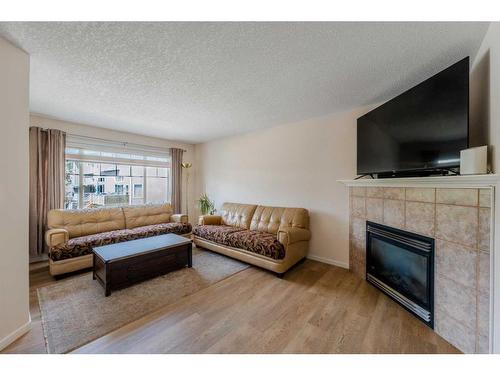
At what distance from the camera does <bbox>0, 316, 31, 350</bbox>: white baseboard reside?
56.9 inches

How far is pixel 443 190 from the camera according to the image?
5.54 ft

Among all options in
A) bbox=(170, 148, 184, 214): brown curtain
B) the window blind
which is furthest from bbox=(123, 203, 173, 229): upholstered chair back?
the window blind

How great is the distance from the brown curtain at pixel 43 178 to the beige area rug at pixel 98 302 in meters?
1.28

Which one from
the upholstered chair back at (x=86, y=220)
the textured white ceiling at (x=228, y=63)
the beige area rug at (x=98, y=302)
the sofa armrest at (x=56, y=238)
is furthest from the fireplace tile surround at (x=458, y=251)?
the upholstered chair back at (x=86, y=220)

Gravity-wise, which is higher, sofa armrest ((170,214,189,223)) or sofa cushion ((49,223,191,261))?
sofa armrest ((170,214,189,223))

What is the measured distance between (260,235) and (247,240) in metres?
0.26

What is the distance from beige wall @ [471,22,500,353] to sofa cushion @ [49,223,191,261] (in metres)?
4.02

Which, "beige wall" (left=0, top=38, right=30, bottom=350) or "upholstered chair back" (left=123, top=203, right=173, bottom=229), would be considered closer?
"beige wall" (left=0, top=38, right=30, bottom=350)

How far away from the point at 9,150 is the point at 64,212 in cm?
208

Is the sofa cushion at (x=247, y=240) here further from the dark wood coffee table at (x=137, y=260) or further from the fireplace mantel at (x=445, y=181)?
the fireplace mantel at (x=445, y=181)

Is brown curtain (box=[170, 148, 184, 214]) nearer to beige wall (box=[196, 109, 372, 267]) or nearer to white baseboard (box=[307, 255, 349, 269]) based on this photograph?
beige wall (box=[196, 109, 372, 267])

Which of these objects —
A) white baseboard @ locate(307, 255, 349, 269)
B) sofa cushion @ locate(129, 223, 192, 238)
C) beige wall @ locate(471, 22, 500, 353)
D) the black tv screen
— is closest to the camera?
beige wall @ locate(471, 22, 500, 353)


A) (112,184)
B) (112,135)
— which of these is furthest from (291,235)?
(112,135)
